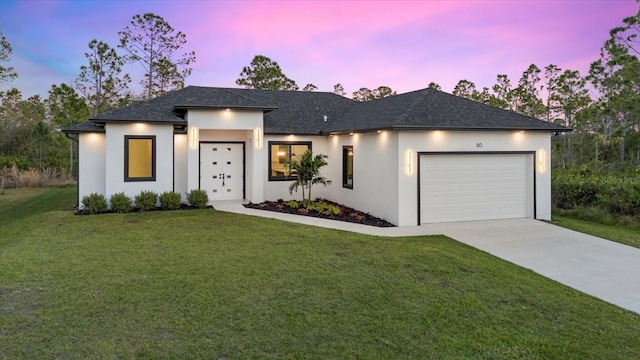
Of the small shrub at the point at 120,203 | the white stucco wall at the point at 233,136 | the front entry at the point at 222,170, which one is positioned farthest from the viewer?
the front entry at the point at 222,170

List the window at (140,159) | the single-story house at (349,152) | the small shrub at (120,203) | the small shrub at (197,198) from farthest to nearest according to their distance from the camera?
the small shrub at (197,198), the window at (140,159), the small shrub at (120,203), the single-story house at (349,152)

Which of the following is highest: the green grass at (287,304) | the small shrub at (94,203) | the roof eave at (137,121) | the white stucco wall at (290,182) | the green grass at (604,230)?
the roof eave at (137,121)

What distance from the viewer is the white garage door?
37.0 ft

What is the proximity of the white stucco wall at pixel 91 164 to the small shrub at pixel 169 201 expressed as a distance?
2.18 meters

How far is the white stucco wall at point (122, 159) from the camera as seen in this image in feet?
42.0

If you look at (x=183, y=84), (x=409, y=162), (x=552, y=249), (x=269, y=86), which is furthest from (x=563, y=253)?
(x=183, y=84)

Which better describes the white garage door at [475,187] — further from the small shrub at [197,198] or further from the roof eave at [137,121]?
the roof eave at [137,121]

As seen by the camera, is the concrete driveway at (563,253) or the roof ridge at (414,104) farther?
the roof ridge at (414,104)

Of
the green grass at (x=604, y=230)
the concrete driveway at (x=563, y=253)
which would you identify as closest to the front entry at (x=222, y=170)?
the concrete driveway at (x=563, y=253)

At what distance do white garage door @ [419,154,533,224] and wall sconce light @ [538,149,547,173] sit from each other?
0.97 ft

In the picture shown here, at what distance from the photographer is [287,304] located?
5059 millimetres

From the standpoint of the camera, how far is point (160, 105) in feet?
46.6

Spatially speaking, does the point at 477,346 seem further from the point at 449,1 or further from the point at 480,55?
the point at 480,55

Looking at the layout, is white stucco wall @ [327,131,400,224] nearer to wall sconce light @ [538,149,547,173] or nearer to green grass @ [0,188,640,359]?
green grass @ [0,188,640,359]
